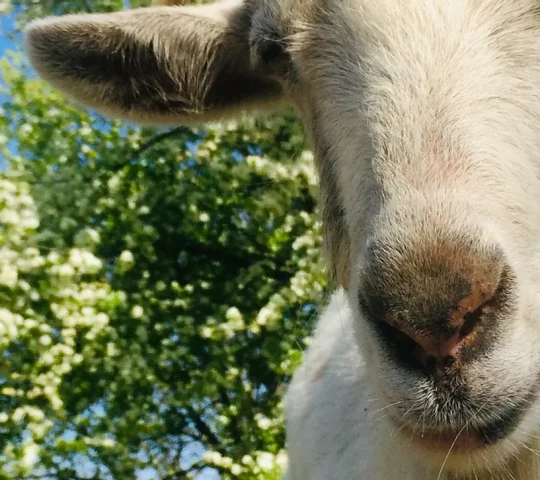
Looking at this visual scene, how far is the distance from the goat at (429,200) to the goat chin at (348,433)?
0.6 inches

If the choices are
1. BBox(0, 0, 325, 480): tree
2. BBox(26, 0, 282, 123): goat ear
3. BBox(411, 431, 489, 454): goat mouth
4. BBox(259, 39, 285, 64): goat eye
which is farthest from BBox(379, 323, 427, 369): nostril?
BBox(0, 0, 325, 480): tree

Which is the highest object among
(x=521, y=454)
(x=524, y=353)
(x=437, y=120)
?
(x=437, y=120)

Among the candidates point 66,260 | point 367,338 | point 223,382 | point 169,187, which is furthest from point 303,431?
point 169,187

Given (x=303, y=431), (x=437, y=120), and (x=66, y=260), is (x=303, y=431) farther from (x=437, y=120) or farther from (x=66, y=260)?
(x=66, y=260)

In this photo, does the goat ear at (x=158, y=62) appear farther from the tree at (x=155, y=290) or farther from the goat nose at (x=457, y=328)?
the tree at (x=155, y=290)

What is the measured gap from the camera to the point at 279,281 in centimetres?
955

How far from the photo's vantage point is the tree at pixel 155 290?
7074 millimetres

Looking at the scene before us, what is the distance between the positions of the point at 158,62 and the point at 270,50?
0.63 meters

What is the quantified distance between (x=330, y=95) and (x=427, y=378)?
1.18 meters

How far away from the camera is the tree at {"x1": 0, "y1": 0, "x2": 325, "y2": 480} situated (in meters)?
7.07

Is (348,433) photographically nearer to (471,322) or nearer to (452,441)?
(452,441)

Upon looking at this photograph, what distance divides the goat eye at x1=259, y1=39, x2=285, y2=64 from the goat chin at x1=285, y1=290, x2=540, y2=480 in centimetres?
107

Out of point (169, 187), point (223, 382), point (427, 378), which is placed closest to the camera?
point (427, 378)

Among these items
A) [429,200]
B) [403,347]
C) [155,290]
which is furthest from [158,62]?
[155,290]
